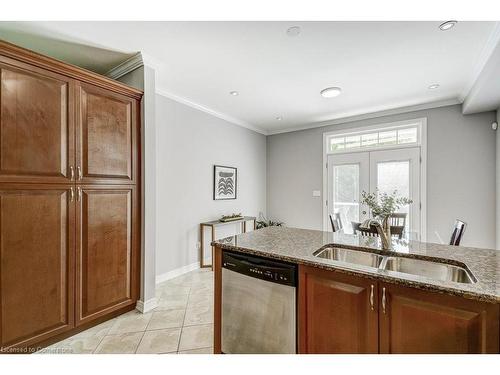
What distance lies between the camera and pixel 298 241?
1769 millimetres

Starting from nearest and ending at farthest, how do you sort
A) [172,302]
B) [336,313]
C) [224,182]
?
[336,313], [172,302], [224,182]

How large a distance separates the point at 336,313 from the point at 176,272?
272 cm

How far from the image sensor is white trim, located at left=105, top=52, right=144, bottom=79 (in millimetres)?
2379

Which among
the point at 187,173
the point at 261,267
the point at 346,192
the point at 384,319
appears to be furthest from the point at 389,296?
the point at 346,192

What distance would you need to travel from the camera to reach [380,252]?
1523mm

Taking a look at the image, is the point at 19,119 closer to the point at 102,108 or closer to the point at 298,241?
the point at 102,108

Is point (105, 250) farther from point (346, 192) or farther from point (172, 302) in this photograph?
point (346, 192)

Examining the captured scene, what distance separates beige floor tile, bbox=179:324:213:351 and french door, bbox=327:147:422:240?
9.83ft

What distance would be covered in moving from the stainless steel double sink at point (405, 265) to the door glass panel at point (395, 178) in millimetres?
2705

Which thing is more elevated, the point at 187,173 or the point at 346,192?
the point at 187,173

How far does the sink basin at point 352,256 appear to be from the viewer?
1542 millimetres

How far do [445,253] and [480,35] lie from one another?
1.97 m

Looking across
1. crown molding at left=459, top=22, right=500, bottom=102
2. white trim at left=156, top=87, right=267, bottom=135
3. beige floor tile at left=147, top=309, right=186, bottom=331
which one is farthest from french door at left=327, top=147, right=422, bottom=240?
beige floor tile at left=147, top=309, right=186, bottom=331

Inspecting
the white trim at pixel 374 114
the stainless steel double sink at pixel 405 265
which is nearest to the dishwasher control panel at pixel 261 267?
the stainless steel double sink at pixel 405 265
